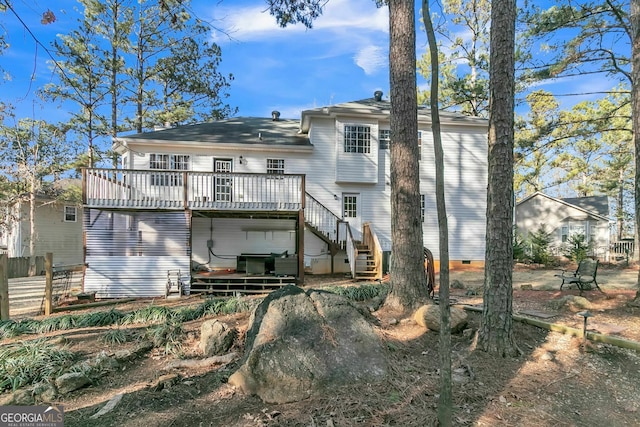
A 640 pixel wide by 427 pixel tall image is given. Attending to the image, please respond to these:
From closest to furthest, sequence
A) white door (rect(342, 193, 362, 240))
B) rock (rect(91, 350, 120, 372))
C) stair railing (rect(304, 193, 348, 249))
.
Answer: rock (rect(91, 350, 120, 372)), stair railing (rect(304, 193, 348, 249)), white door (rect(342, 193, 362, 240))

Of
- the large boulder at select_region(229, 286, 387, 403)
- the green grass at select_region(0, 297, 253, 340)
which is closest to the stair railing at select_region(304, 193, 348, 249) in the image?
the green grass at select_region(0, 297, 253, 340)

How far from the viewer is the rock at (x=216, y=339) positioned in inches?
174

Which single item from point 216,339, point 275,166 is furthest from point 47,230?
point 216,339

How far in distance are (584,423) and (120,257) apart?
10.7 m

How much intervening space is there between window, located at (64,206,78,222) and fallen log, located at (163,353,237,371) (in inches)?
846

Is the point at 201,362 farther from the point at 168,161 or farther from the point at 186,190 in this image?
the point at 168,161

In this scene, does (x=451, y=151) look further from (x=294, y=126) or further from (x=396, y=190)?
(x=396, y=190)

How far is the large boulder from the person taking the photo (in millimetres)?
3342

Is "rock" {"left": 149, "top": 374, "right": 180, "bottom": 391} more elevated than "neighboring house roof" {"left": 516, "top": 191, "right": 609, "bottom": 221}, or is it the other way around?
"neighboring house roof" {"left": 516, "top": 191, "right": 609, "bottom": 221}

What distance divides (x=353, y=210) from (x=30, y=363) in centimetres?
1127

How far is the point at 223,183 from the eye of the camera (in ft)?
40.7

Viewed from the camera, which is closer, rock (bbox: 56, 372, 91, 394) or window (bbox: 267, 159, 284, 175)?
rock (bbox: 56, 372, 91, 394)

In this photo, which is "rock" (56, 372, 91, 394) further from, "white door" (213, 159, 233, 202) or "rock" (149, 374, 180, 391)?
"white door" (213, 159, 233, 202)

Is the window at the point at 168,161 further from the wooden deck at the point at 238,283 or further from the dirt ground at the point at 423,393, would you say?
the dirt ground at the point at 423,393
